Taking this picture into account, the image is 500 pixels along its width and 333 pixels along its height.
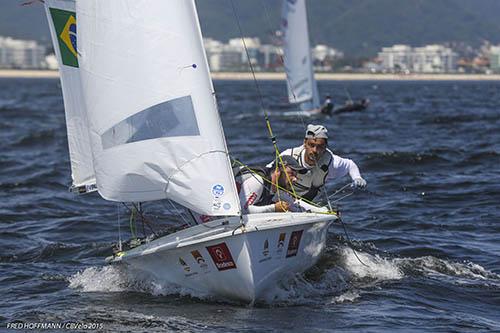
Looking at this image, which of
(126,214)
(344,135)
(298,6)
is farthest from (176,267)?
(298,6)

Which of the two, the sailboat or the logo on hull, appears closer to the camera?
the sailboat

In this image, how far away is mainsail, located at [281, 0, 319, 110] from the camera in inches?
1613

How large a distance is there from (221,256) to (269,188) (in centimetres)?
136

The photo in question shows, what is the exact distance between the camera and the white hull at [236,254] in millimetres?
9281

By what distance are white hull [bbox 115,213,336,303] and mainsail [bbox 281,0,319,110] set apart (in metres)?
31.1

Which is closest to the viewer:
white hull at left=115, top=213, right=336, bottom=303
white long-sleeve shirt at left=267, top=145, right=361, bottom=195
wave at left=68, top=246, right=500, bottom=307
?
white hull at left=115, top=213, right=336, bottom=303

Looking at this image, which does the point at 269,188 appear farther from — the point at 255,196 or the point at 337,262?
the point at 337,262

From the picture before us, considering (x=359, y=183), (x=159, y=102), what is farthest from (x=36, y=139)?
(x=159, y=102)

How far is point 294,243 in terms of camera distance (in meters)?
9.75

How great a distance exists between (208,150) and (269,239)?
1.02 meters

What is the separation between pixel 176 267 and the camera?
9.95m

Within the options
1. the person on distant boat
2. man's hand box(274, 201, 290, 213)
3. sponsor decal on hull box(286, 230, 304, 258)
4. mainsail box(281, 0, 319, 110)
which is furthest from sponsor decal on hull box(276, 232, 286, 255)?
mainsail box(281, 0, 319, 110)

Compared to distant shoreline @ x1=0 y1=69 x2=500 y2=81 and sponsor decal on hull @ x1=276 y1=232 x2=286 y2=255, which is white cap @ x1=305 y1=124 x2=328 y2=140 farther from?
distant shoreline @ x1=0 y1=69 x2=500 y2=81

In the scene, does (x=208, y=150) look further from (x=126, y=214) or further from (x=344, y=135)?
(x=344, y=135)
